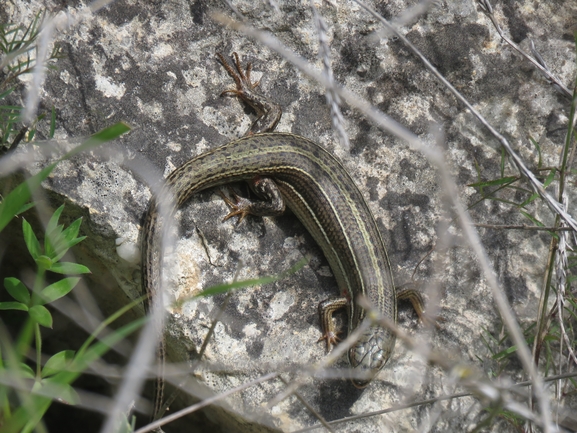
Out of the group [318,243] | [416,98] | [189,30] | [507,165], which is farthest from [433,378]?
[189,30]

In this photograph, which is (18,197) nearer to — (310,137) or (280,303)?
(280,303)

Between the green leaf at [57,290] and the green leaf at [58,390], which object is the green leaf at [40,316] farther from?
the green leaf at [58,390]

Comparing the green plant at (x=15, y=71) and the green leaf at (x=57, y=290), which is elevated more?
the green plant at (x=15, y=71)

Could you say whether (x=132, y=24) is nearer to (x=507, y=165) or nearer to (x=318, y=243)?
(x=318, y=243)

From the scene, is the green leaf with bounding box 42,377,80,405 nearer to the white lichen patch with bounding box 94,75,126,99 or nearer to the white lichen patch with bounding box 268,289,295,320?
the white lichen patch with bounding box 268,289,295,320

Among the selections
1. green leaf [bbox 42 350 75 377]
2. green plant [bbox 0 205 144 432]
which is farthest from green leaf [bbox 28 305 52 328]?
green leaf [bbox 42 350 75 377]

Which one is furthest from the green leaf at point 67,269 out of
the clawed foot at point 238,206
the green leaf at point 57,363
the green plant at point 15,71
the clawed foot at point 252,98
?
the clawed foot at point 252,98
